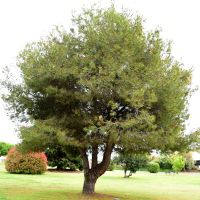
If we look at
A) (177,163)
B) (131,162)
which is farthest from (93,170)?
(177,163)

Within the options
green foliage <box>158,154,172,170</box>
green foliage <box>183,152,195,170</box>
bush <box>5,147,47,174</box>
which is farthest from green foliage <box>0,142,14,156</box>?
green foliage <box>183,152,195,170</box>

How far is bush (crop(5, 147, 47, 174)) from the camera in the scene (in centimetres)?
3441

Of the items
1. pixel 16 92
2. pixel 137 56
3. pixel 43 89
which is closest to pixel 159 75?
pixel 137 56

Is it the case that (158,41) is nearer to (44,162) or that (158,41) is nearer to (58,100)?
(58,100)

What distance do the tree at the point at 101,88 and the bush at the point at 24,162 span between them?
14.7 meters

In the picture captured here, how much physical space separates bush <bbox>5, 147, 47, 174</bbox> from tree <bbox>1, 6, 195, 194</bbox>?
579 inches

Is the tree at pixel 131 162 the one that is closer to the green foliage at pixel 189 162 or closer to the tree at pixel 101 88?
the tree at pixel 101 88

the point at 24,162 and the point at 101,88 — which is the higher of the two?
the point at 101,88

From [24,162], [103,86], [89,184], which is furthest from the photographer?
[24,162]

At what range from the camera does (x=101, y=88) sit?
707 inches

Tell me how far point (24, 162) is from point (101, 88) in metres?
18.7

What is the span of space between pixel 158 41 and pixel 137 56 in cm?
129

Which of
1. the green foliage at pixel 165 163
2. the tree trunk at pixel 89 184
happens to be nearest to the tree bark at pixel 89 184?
the tree trunk at pixel 89 184

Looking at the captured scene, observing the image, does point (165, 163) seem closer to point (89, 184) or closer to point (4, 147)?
point (4, 147)
